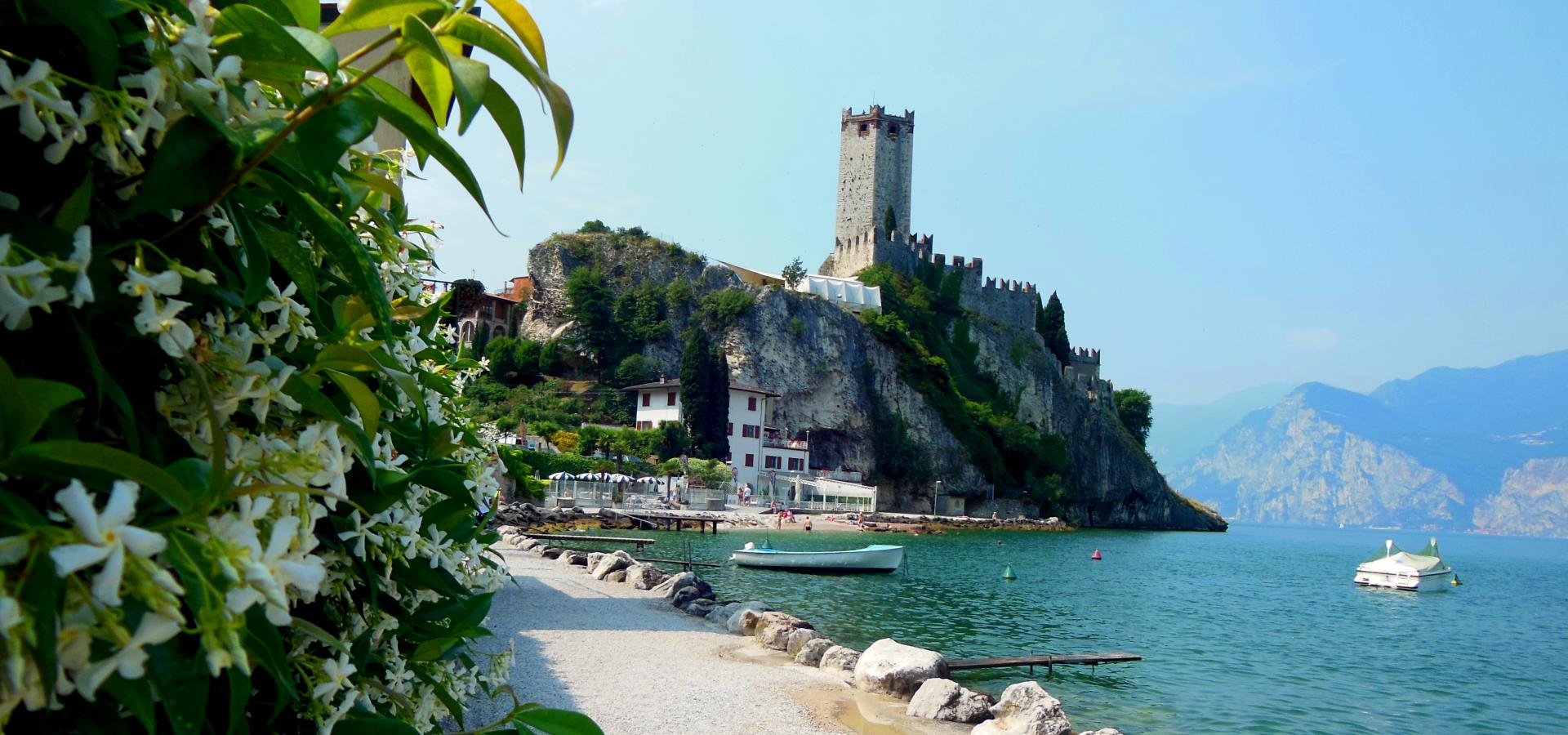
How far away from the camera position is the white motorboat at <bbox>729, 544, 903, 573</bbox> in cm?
3278

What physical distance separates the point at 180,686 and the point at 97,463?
23cm

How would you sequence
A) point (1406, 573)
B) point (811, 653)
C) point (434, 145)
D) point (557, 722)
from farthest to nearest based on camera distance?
point (1406, 573)
point (811, 653)
point (557, 722)
point (434, 145)

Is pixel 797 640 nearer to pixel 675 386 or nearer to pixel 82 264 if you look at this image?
pixel 82 264

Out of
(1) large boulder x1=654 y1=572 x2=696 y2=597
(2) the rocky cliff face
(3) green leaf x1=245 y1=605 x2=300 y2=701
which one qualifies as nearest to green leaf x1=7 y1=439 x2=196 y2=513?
(3) green leaf x1=245 y1=605 x2=300 y2=701

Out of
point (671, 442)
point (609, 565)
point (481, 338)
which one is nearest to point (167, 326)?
point (609, 565)

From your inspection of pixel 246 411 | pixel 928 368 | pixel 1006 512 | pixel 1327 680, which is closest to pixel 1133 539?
pixel 1006 512

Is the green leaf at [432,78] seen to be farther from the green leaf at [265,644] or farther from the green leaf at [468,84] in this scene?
the green leaf at [265,644]

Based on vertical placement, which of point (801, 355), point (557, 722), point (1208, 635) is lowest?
point (1208, 635)

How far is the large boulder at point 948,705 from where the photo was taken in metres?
10.5

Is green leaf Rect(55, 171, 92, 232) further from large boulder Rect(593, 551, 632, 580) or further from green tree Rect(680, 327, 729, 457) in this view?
green tree Rect(680, 327, 729, 457)

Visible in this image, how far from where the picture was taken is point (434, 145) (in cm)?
134

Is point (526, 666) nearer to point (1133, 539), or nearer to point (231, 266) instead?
point (231, 266)

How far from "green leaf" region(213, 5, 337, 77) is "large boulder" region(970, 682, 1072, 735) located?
9.52m

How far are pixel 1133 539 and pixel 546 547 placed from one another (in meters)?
65.8
